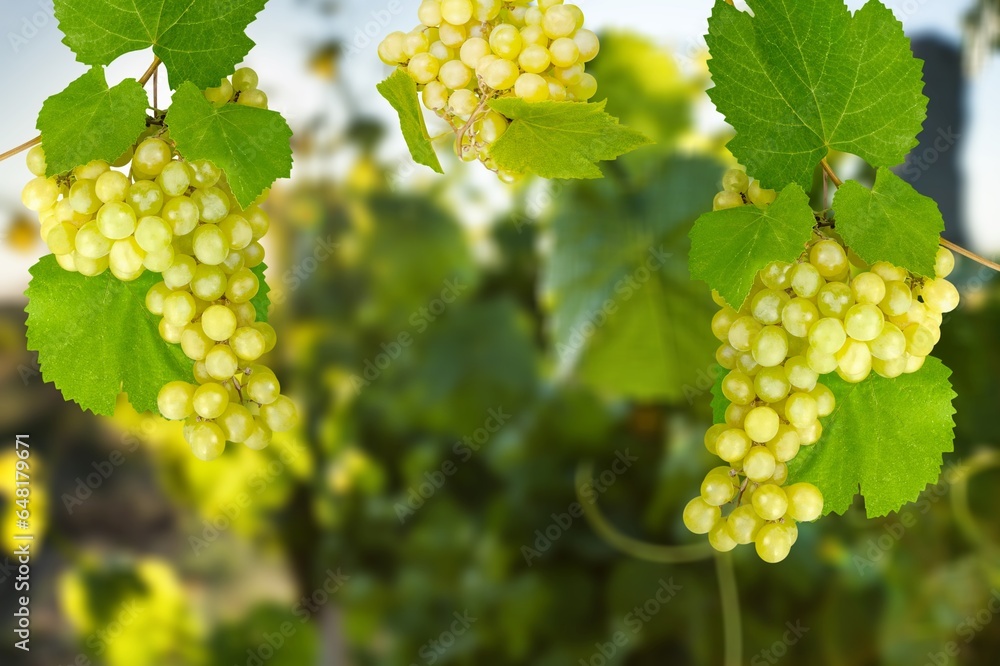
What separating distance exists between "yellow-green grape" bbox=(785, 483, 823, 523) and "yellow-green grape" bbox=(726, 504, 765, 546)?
1 centimetres

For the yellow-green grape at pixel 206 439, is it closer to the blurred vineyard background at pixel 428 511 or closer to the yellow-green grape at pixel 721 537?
the yellow-green grape at pixel 721 537

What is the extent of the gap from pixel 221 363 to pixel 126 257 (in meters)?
0.05

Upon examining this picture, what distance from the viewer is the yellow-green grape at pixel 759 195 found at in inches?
11.6

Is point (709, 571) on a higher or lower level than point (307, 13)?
lower

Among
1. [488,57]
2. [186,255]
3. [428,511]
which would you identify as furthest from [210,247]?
[428,511]

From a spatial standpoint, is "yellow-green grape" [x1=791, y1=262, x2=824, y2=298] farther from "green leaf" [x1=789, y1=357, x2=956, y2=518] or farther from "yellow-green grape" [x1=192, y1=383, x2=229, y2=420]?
"yellow-green grape" [x1=192, y1=383, x2=229, y2=420]

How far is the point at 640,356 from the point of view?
949 mm

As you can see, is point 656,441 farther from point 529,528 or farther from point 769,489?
point 769,489

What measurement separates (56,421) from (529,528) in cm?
70

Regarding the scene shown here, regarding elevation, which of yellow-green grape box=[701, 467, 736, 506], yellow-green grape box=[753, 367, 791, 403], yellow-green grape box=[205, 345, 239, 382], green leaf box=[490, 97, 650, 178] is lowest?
yellow-green grape box=[701, 467, 736, 506]

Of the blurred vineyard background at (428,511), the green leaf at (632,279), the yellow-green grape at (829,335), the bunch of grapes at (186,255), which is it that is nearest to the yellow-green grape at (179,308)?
the bunch of grapes at (186,255)

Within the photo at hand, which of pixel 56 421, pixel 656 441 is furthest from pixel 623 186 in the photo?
pixel 56 421

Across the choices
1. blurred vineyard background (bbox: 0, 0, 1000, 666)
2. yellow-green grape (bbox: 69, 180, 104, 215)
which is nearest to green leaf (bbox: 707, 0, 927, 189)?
yellow-green grape (bbox: 69, 180, 104, 215)

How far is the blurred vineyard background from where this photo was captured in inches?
47.0
